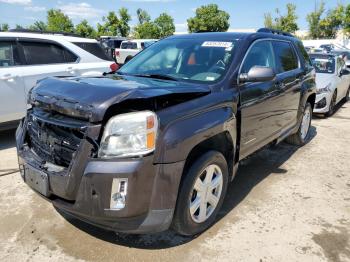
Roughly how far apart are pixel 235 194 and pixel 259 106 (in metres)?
1.02

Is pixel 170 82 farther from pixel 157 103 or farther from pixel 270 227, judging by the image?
pixel 270 227

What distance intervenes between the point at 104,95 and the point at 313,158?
3.96m

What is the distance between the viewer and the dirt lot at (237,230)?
2949 mm

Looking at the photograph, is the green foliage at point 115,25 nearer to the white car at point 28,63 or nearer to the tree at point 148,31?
the tree at point 148,31

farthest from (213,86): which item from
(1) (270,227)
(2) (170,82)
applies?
(1) (270,227)

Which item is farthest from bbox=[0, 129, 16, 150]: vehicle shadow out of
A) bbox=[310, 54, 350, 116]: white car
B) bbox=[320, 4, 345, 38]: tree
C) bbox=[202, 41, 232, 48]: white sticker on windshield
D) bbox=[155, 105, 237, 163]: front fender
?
bbox=[320, 4, 345, 38]: tree

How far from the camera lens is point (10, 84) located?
18.3ft

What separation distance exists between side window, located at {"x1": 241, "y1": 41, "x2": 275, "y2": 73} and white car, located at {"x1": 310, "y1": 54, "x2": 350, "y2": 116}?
162 inches

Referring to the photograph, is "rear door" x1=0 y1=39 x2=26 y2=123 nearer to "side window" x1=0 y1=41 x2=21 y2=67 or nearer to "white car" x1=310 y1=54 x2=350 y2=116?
"side window" x1=0 y1=41 x2=21 y2=67

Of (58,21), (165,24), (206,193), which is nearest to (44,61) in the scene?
(206,193)

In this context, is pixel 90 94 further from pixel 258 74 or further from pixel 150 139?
pixel 258 74

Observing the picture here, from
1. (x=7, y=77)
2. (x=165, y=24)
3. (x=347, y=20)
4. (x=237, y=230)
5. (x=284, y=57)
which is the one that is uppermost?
(x=165, y=24)

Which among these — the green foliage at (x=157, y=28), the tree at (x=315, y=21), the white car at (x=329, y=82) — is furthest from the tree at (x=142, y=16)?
the white car at (x=329, y=82)

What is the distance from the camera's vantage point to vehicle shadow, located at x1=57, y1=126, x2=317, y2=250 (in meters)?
3.11
